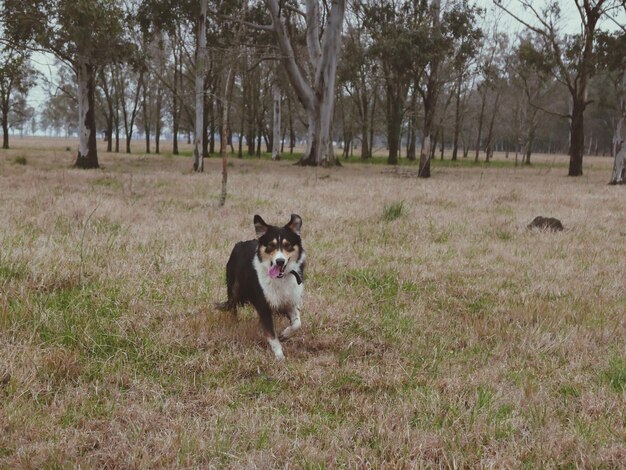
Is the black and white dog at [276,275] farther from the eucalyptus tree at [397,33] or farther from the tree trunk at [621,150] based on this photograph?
the tree trunk at [621,150]

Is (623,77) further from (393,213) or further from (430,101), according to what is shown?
(393,213)

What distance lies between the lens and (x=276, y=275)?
152 inches

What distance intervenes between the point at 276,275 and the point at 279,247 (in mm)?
216

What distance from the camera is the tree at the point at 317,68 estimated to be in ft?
81.7

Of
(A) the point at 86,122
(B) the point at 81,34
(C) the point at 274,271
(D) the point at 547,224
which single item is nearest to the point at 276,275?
(C) the point at 274,271

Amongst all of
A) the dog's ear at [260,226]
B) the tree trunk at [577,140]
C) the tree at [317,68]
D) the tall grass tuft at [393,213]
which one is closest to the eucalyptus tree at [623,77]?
the tree trunk at [577,140]

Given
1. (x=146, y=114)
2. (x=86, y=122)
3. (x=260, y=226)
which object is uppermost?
(x=146, y=114)

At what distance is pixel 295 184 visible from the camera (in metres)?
17.3

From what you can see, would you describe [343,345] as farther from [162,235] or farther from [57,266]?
[162,235]

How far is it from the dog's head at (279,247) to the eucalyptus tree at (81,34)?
1356 cm

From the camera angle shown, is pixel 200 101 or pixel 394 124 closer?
pixel 200 101

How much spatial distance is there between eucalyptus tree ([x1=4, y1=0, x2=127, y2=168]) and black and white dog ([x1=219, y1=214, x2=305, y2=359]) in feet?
44.4

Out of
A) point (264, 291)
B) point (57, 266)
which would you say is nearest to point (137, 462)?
point (264, 291)

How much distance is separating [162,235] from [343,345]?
4419 mm
